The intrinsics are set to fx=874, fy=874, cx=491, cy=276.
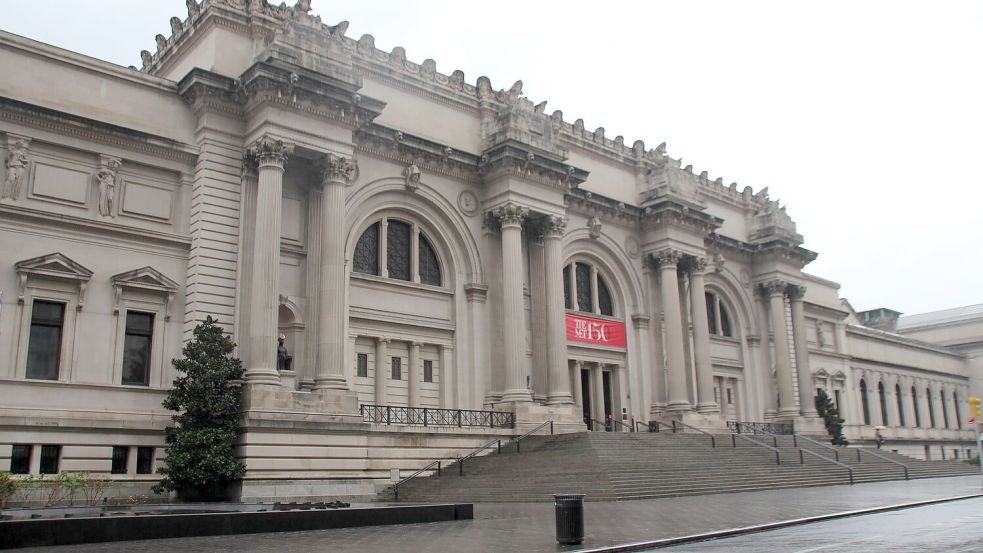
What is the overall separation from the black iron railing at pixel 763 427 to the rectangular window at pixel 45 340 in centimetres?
3189

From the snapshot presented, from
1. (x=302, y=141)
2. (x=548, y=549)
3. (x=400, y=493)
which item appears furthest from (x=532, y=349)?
(x=548, y=549)

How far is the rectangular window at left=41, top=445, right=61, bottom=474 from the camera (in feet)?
81.4

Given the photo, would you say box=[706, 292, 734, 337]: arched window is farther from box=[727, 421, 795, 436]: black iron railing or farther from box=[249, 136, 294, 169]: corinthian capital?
box=[249, 136, 294, 169]: corinthian capital

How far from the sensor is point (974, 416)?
90.9ft

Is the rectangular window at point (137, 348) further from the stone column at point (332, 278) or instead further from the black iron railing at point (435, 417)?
the black iron railing at point (435, 417)

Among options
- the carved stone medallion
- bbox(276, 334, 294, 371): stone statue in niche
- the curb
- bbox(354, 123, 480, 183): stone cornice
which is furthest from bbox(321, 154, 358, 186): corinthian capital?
the curb

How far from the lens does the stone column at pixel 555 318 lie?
3659 centimetres

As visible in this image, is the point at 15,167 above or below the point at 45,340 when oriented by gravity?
above

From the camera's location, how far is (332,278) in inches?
1172

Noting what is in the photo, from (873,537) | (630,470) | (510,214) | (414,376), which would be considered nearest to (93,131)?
(414,376)

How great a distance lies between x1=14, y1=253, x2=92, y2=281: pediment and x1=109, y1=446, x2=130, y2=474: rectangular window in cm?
525

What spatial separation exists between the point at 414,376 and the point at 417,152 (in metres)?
9.12

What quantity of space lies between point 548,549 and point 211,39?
77.4 feet

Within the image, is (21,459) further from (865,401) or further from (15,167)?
(865,401)
